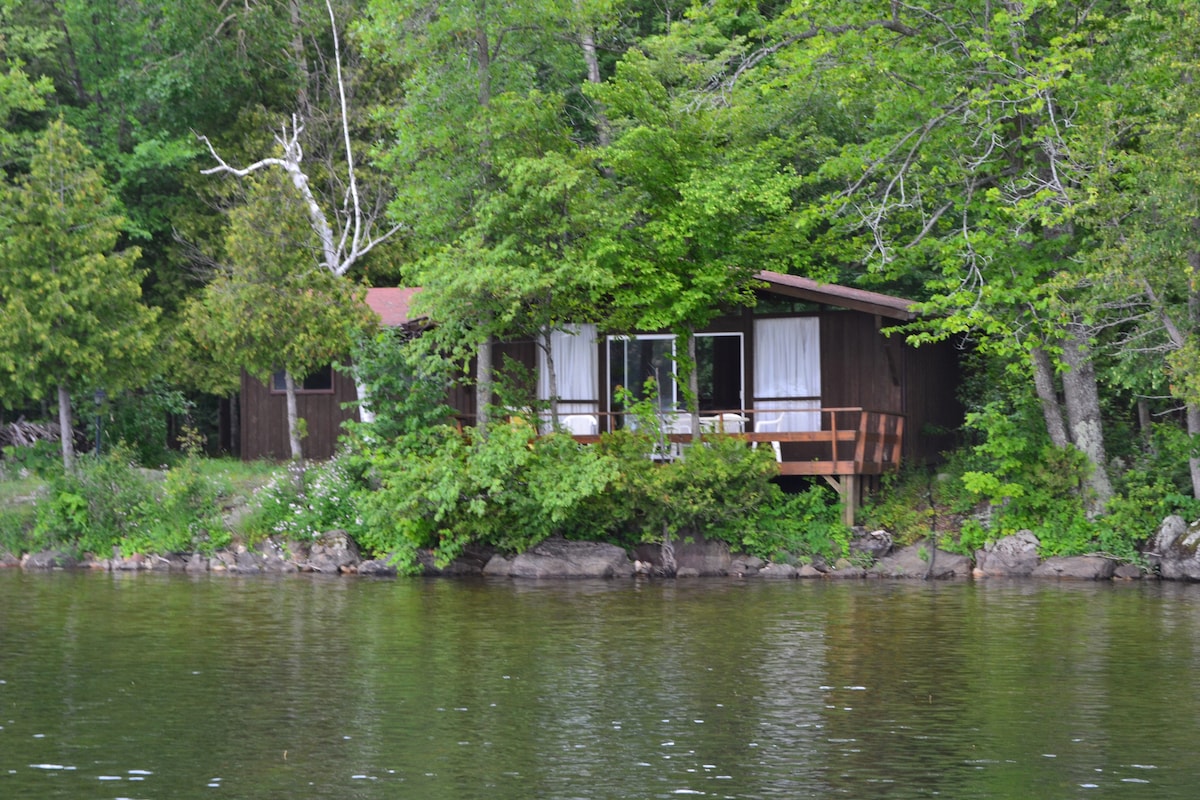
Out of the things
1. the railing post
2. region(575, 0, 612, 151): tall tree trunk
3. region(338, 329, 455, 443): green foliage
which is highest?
region(575, 0, 612, 151): tall tree trunk

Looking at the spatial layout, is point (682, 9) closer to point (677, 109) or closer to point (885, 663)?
point (677, 109)

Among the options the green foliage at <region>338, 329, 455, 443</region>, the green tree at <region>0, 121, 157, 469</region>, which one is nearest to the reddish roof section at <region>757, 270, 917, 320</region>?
the green foliage at <region>338, 329, 455, 443</region>

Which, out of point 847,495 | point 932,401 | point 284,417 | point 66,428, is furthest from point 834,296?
point 66,428

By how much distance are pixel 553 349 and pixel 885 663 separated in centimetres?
1611

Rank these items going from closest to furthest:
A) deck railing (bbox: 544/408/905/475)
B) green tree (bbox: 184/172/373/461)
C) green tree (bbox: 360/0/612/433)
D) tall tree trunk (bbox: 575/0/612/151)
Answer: green tree (bbox: 360/0/612/433)
deck railing (bbox: 544/408/905/475)
green tree (bbox: 184/172/373/461)
tall tree trunk (bbox: 575/0/612/151)

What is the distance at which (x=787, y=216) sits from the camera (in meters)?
29.5

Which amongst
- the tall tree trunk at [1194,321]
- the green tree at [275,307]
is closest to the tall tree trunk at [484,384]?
the green tree at [275,307]

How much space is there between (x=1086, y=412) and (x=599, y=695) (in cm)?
1628

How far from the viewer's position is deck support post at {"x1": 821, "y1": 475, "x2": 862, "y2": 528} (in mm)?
27938

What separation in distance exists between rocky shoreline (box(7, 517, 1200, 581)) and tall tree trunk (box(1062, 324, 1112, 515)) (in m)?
1.46

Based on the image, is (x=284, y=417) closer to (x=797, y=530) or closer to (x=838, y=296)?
(x=797, y=530)

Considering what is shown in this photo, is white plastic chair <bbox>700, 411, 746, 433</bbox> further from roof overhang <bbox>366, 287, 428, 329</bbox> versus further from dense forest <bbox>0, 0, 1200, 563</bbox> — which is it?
roof overhang <bbox>366, 287, 428, 329</bbox>

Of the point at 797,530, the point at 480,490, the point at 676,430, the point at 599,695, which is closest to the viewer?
the point at 599,695

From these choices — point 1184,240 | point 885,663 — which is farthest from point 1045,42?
point 885,663
